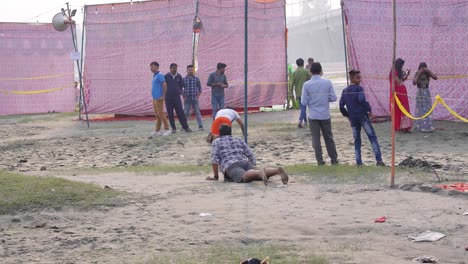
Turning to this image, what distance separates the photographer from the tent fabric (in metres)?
21.1

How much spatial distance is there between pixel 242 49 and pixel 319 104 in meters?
11.6

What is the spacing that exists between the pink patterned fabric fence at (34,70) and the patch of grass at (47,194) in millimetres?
18137

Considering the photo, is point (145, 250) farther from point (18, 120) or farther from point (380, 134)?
point (18, 120)

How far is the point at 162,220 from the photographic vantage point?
7398 millimetres

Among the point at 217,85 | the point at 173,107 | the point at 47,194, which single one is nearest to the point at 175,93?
the point at 173,107

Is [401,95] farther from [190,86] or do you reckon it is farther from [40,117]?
[40,117]

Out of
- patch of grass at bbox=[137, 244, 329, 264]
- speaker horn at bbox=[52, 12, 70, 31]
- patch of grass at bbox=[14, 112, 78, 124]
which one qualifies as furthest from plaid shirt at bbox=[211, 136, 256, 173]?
patch of grass at bbox=[14, 112, 78, 124]

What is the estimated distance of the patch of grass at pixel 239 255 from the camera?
5.72 metres

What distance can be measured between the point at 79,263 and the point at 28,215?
2035 mm

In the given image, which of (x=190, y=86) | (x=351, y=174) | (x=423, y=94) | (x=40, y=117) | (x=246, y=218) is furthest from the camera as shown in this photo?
(x=40, y=117)

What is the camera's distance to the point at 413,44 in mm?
16781

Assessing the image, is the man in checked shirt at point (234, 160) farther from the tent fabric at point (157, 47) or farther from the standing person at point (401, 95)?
the tent fabric at point (157, 47)

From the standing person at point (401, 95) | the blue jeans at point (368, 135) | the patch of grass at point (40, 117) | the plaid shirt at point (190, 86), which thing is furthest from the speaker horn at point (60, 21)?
the blue jeans at point (368, 135)

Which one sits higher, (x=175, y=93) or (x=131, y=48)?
(x=131, y=48)
